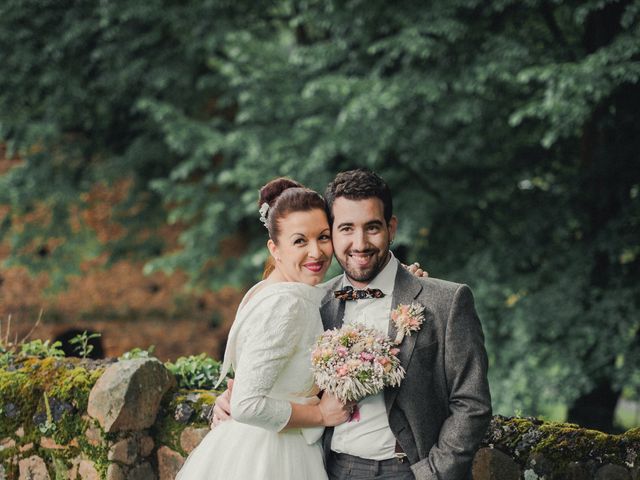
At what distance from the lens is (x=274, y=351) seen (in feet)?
8.07

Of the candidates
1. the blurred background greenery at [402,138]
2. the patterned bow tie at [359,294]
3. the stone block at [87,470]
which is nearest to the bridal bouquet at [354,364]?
the patterned bow tie at [359,294]

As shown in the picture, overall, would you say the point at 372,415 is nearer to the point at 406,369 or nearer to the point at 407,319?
the point at 406,369

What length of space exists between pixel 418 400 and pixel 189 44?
7604mm

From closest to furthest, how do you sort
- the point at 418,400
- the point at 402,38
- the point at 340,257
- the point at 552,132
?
the point at 418,400
the point at 340,257
the point at 552,132
the point at 402,38

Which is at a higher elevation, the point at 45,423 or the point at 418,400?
the point at 418,400

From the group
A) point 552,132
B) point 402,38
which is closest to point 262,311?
point 552,132

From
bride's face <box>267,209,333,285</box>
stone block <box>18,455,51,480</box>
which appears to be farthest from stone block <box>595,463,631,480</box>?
stone block <box>18,455,51,480</box>

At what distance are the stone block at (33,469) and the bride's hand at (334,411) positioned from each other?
172 centimetres

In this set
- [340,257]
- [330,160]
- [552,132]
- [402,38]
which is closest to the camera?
[340,257]

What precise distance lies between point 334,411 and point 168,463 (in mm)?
1268

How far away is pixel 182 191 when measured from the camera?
9.52 metres

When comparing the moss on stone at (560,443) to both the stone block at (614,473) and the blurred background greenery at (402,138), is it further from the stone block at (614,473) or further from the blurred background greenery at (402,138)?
the blurred background greenery at (402,138)

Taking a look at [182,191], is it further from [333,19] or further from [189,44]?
[333,19]

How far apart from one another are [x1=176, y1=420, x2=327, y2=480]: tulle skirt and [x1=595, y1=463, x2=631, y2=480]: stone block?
3.49ft
